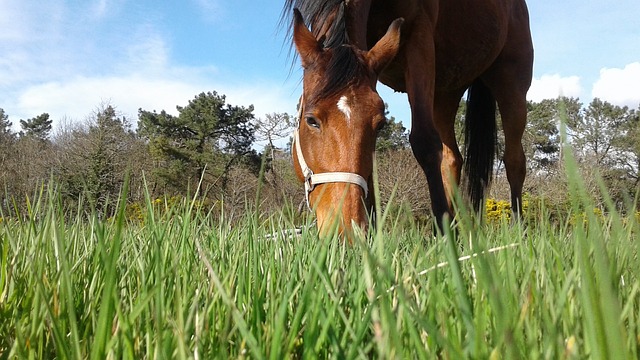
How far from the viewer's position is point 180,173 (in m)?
32.0

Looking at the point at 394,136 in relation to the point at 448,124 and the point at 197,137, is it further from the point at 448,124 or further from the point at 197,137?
the point at 448,124

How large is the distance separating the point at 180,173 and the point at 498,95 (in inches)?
1131

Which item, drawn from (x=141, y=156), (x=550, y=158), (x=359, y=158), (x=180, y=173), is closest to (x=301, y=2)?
(x=359, y=158)

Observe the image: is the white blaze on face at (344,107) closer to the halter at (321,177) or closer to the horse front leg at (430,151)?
the halter at (321,177)

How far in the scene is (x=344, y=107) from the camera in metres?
2.56

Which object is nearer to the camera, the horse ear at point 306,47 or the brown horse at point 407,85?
the brown horse at point 407,85

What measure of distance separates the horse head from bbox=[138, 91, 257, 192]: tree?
95.1 ft

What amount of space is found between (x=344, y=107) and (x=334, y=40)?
0.61 m

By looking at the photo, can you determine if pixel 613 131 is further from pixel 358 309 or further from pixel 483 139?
pixel 358 309

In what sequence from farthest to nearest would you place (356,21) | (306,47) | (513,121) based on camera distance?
1. (513,121)
2. (356,21)
3. (306,47)

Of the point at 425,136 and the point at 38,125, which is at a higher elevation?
the point at 38,125

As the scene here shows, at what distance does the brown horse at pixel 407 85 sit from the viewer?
8.23 ft

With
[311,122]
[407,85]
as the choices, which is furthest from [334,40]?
[407,85]

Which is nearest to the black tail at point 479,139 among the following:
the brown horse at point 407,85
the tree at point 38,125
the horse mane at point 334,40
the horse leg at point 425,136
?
the brown horse at point 407,85
